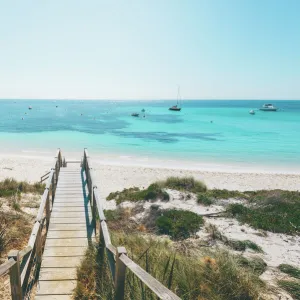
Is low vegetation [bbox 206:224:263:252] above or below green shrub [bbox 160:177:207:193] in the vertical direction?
above

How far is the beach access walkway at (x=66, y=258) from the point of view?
307 centimetres

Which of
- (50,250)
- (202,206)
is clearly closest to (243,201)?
(202,206)

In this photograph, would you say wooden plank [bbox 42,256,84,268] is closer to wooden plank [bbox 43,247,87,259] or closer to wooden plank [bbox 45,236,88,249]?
wooden plank [bbox 43,247,87,259]

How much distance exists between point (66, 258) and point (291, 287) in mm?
3886

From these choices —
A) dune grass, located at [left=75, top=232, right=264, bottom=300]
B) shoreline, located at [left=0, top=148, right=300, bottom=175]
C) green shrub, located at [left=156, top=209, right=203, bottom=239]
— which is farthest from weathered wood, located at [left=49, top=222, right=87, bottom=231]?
shoreline, located at [left=0, top=148, right=300, bottom=175]

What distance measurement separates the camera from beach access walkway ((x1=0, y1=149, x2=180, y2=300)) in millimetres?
3072

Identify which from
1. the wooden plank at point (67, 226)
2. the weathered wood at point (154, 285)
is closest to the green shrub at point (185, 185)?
the wooden plank at point (67, 226)

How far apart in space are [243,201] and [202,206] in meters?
1.94

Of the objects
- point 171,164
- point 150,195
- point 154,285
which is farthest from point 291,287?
point 171,164

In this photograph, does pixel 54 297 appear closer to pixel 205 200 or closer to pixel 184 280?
pixel 184 280

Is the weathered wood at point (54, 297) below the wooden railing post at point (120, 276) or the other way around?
below

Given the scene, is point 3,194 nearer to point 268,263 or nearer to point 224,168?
point 268,263

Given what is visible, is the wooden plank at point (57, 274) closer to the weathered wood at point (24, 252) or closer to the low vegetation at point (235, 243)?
the weathered wood at point (24, 252)

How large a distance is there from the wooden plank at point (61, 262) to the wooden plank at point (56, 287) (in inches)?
17.1
